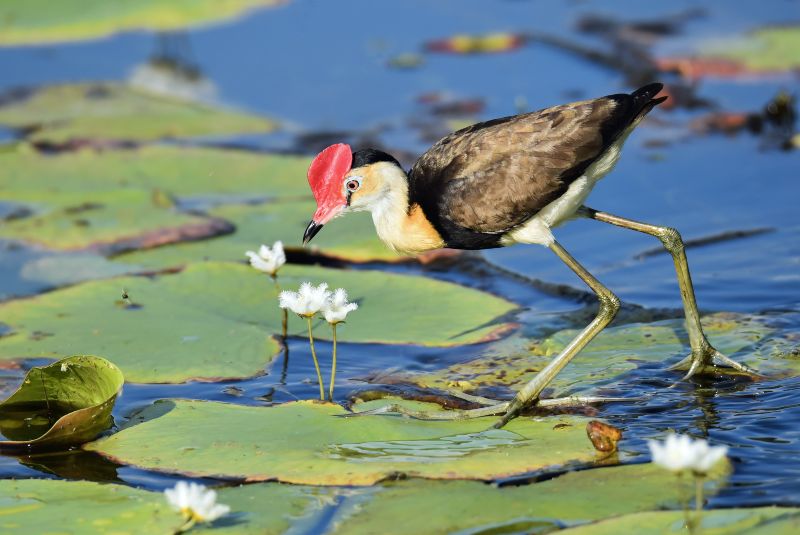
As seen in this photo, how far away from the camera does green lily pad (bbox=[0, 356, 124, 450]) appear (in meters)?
5.26

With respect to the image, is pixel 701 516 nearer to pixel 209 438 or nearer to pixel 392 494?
pixel 392 494

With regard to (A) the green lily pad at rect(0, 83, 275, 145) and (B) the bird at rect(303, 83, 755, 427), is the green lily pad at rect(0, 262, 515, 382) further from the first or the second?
(A) the green lily pad at rect(0, 83, 275, 145)

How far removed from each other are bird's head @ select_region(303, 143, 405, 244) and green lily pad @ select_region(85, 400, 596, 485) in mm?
1156

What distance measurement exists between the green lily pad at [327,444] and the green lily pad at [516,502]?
10cm

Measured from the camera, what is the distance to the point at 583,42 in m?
12.8

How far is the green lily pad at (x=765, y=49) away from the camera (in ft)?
37.4

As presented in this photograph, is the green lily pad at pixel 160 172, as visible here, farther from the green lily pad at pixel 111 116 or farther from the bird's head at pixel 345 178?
the bird's head at pixel 345 178

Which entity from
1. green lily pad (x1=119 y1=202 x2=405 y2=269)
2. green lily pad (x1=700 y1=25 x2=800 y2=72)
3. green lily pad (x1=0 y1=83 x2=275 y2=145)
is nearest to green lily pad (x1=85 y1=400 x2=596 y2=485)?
green lily pad (x1=119 y1=202 x2=405 y2=269)

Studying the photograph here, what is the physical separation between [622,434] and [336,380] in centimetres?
162

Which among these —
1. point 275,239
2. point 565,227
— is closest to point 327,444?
point 275,239

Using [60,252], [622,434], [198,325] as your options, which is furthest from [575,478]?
[60,252]

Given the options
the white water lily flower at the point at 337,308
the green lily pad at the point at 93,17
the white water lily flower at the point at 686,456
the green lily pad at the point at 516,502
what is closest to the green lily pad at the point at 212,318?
the white water lily flower at the point at 337,308

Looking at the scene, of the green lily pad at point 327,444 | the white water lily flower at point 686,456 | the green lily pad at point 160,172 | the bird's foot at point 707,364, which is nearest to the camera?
the white water lily flower at point 686,456

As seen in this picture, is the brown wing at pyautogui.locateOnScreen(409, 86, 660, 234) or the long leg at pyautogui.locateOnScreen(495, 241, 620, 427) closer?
the long leg at pyautogui.locateOnScreen(495, 241, 620, 427)
